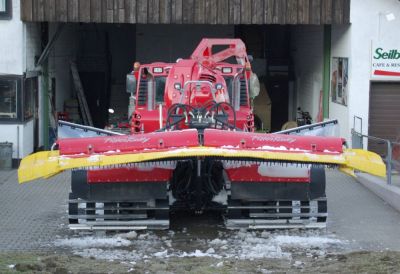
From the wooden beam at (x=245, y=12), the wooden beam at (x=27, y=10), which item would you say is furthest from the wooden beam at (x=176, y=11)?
the wooden beam at (x=27, y=10)

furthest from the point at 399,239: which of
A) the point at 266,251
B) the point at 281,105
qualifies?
the point at 281,105

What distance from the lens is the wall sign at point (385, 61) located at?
1736cm

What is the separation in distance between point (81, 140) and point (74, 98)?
1403cm

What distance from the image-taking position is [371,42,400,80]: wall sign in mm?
17359

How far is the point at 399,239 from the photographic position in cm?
1066

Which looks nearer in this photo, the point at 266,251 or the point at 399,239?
the point at 266,251

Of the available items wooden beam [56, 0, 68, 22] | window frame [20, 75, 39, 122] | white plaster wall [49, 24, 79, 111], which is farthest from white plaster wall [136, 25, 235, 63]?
wooden beam [56, 0, 68, 22]

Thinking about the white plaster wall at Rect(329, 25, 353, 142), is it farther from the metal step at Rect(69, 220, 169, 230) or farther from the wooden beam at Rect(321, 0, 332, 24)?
the metal step at Rect(69, 220, 169, 230)

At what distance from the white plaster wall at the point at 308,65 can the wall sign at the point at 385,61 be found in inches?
112

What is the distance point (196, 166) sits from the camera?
10859mm

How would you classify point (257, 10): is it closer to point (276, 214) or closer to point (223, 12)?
point (223, 12)

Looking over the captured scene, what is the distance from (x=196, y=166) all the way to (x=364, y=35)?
7947 millimetres

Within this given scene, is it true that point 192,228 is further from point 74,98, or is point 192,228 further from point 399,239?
point 74,98

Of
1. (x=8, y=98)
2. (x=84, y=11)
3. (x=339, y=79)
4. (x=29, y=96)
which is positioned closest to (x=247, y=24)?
(x=339, y=79)
